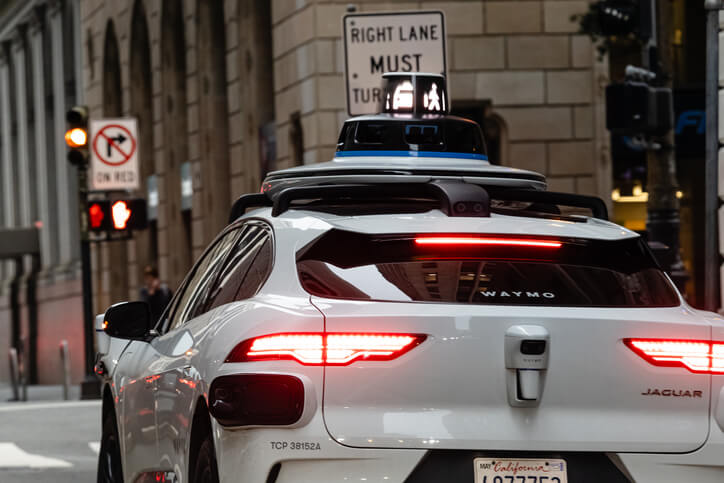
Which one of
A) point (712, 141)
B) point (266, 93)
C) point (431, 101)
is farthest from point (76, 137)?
point (431, 101)

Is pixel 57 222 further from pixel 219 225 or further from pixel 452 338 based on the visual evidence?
pixel 452 338

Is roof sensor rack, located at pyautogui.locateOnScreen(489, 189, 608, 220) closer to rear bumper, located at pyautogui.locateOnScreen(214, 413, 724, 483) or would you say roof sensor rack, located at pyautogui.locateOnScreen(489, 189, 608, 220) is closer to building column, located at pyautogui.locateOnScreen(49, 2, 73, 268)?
rear bumper, located at pyautogui.locateOnScreen(214, 413, 724, 483)

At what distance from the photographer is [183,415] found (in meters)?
5.75

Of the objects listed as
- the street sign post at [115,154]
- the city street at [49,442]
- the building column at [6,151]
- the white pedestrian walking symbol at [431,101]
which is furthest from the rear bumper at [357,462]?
the building column at [6,151]

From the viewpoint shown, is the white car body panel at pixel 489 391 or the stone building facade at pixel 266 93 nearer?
the white car body panel at pixel 489 391

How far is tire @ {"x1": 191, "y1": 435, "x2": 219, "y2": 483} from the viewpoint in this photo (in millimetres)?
5285

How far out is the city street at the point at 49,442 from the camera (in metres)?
11.9

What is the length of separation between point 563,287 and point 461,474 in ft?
2.59

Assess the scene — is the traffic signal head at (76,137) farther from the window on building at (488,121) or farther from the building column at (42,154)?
the building column at (42,154)

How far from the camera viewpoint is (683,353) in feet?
17.1

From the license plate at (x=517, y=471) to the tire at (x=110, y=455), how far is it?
9.76 ft

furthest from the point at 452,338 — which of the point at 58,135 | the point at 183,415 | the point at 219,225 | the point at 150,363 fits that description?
the point at 58,135

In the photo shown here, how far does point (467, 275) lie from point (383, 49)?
774cm

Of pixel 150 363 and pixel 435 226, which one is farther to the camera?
Answer: pixel 150 363
